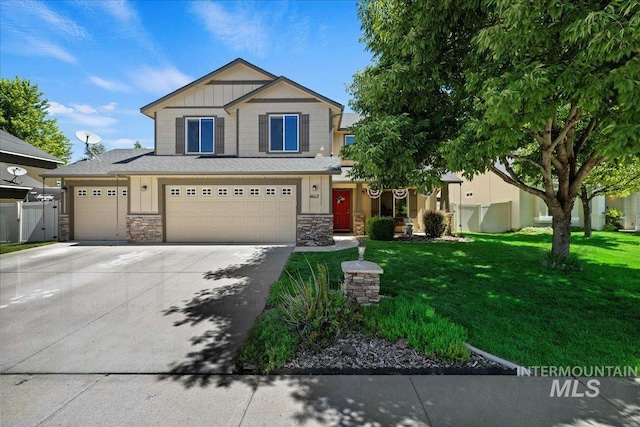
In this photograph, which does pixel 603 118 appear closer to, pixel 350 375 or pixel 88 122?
pixel 350 375

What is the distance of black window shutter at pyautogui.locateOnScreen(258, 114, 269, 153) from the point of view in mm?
13445

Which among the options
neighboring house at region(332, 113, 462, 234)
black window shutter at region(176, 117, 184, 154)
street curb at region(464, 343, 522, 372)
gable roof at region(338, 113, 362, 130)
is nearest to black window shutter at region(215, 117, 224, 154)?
black window shutter at region(176, 117, 184, 154)

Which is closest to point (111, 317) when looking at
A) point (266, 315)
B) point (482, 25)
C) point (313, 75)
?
point (266, 315)

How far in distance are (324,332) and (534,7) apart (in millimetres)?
5436

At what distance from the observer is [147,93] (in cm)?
1426

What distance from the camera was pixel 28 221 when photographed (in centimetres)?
1338

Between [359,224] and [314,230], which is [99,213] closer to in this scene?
[314,230]

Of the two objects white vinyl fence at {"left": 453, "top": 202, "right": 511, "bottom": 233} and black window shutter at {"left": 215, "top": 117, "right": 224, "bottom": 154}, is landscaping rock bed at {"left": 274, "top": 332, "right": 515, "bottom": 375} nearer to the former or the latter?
black window shutter at {"left": 215, "top": 117, "right": 224, "bottom": 154}

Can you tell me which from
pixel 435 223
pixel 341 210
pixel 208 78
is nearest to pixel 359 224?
pixel 341 210

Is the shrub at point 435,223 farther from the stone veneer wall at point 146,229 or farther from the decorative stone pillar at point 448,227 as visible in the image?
the stone veneer wall at point 146,229

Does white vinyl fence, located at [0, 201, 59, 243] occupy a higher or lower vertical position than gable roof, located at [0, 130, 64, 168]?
lower

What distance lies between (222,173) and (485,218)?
14.8 metres

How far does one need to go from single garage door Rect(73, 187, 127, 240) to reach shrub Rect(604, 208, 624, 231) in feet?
81.2

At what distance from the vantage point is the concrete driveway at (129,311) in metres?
3.61
